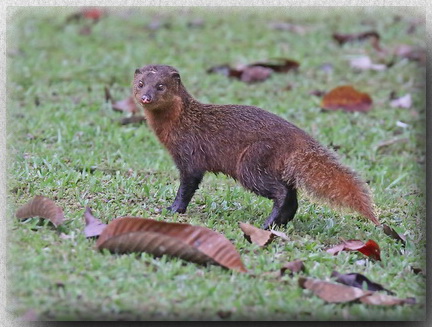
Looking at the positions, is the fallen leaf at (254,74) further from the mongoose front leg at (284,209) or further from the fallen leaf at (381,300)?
the fallen leaf at (381,300)

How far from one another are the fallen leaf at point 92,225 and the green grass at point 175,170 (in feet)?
0.19

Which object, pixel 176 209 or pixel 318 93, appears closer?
pixel 176 209

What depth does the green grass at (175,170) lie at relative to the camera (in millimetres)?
4418

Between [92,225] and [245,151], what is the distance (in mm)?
1285

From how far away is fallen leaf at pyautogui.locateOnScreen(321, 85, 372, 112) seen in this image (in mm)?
8625

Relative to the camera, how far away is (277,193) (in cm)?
565

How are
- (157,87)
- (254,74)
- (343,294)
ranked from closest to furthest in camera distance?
1. (343,294)
2. (157,87)
3. (254,74)

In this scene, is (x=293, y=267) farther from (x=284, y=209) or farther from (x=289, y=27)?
(x=289, y=27)

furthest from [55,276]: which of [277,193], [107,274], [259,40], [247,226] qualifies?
[259,40]

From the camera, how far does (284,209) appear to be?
18.9 ft

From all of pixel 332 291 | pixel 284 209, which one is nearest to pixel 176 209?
pixel 284 209

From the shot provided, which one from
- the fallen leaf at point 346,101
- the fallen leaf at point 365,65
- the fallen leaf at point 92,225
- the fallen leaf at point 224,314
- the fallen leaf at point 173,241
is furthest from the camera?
the fallen leaf at point 365,65

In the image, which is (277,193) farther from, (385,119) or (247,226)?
(385,119)

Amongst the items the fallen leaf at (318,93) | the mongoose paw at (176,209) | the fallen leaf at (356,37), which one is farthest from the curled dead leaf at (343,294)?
the fallen leaf at (356,37)
